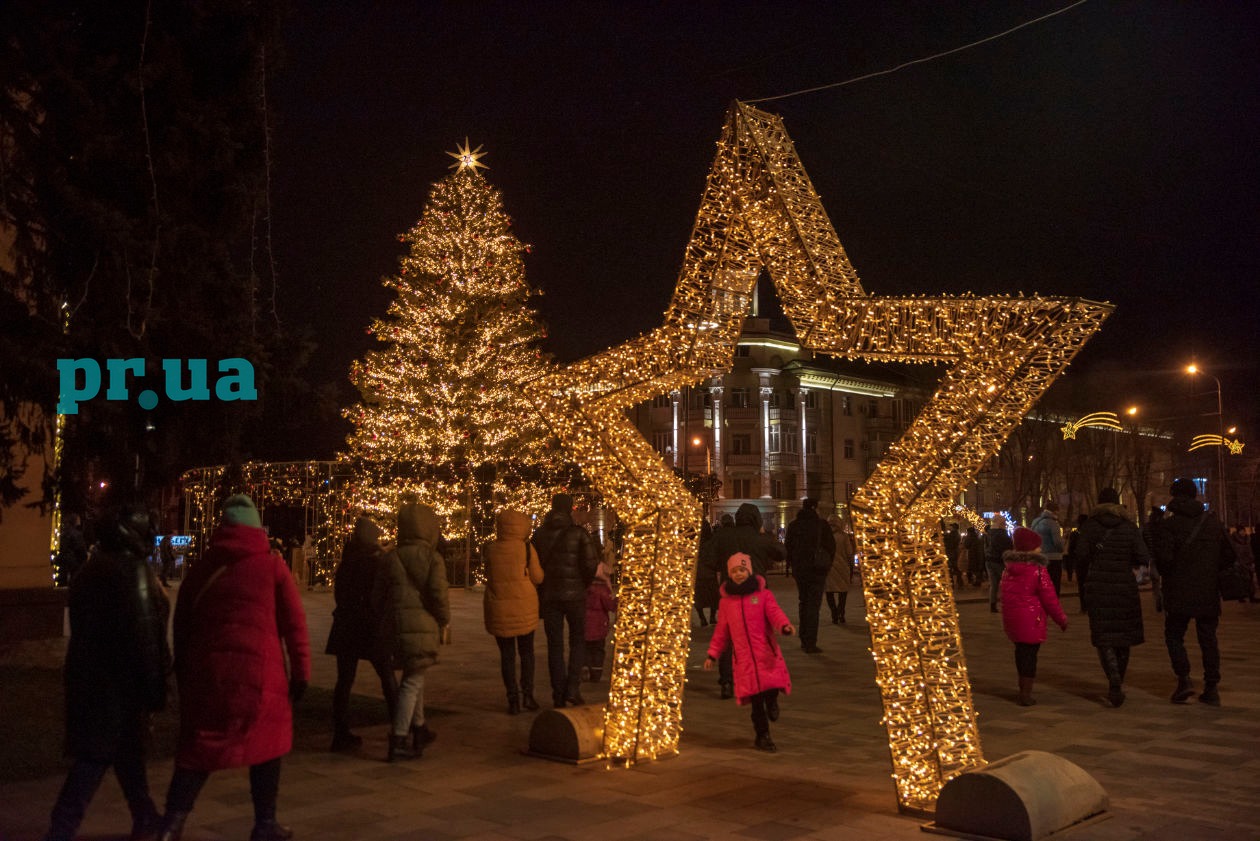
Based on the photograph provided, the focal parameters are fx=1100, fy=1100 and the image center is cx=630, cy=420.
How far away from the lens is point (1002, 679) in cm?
1152

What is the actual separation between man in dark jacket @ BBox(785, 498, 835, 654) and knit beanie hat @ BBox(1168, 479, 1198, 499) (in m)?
4.54

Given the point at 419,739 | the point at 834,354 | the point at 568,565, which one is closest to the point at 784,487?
the point at 568,565

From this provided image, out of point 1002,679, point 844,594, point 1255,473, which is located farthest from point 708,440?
point 1002,679

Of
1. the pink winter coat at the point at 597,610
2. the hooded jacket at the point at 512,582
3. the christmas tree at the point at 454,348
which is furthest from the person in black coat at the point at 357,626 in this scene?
the christmas tree at the point at 454,348

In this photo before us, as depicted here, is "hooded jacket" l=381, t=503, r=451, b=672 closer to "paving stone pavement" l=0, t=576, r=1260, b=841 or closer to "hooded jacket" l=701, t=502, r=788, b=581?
"paving stone pavement" l=0, t=576, r=1260, b=841

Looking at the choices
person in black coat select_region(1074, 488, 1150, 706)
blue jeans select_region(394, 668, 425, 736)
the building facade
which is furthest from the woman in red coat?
the building facade

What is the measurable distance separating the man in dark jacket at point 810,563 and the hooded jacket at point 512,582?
5.08 metres

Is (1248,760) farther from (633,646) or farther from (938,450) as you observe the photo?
(633,646)

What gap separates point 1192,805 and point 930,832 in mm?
1701

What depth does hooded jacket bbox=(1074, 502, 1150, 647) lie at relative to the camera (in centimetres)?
989

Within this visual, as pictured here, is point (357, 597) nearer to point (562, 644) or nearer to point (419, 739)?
point (419, 739)

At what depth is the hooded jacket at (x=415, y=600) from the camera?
7.75 metres

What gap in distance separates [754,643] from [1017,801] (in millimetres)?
2576

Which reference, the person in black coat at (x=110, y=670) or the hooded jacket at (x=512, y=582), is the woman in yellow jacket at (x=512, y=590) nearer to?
the hooded jacket at (x=512, y=582)
